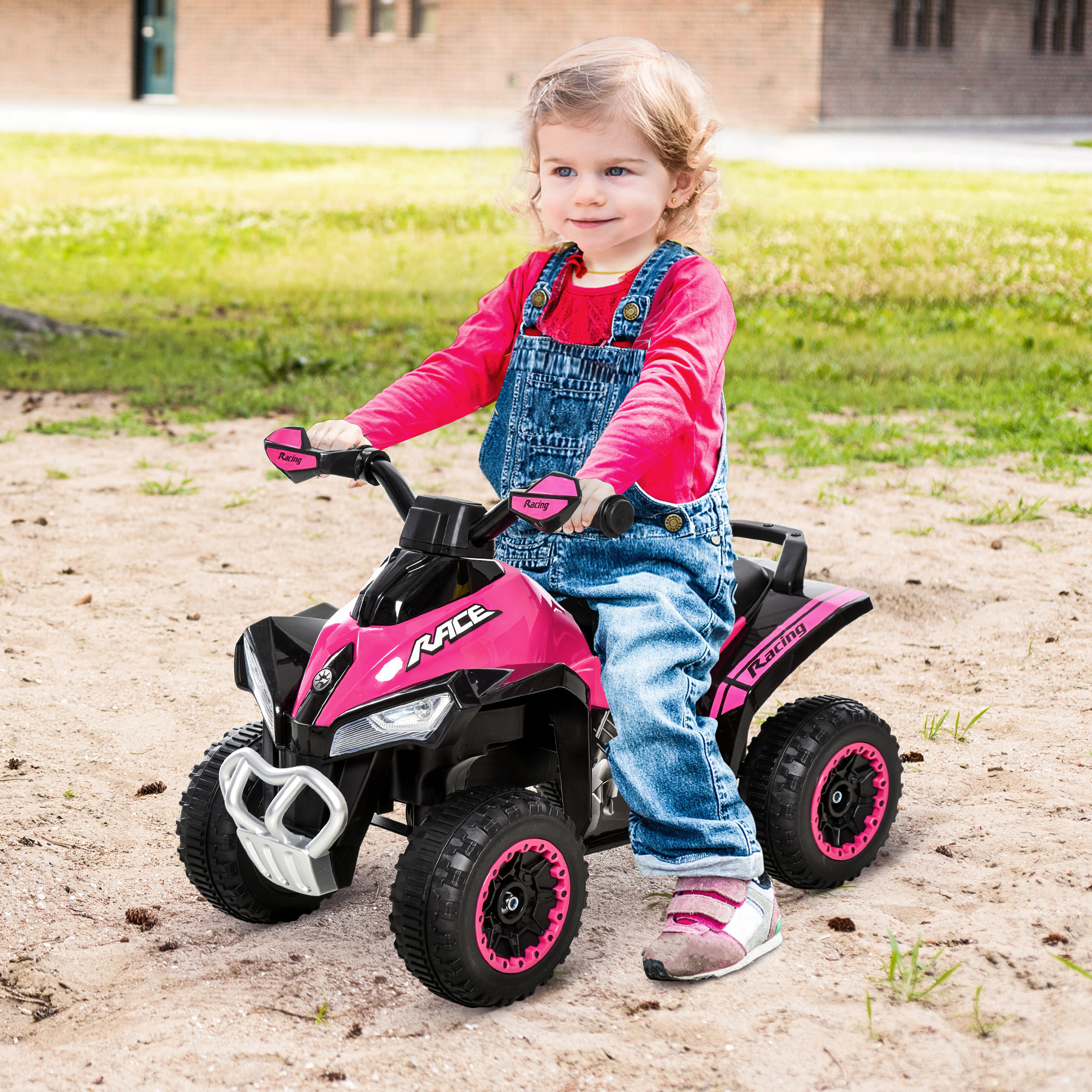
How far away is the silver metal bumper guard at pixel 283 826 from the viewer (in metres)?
2.39

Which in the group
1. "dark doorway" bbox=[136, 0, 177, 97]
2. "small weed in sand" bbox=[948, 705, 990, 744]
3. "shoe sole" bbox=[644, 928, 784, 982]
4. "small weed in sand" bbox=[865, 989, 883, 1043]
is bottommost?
"shoe sole" bbox=[644, 928, 784, 982]

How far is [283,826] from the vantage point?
2.46m

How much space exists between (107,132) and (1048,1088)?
2993 centimetres

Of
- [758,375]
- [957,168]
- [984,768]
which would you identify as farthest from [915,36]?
[984,768]

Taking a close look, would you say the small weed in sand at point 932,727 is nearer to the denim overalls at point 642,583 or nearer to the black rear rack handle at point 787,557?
the black rear rack handle at point 787,557

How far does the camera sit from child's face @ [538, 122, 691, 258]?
8.79 ft

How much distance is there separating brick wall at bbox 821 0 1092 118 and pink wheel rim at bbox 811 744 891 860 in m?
22.0

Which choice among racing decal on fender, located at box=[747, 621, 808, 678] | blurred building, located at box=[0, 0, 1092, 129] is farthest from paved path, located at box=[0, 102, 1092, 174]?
racing decal on fender, located at box=[747, 621, 808, 678]

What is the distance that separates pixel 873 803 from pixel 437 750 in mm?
1114

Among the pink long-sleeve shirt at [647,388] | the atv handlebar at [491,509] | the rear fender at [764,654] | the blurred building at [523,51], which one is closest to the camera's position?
the atv handlebar at [491,509]

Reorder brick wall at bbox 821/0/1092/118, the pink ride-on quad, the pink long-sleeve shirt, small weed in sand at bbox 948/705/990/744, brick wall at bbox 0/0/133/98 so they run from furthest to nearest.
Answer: brick wall at bbox 0/0/133/98, brick wall at bbox 821/0/1092/118, small weed in sand at bbox 948/705/990/744, the pink long-sleeve shirt, the pink ride-on quad

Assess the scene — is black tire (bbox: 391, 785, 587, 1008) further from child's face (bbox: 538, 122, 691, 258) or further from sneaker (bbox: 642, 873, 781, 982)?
child's face (bbox: 538, 122, 691, 258)

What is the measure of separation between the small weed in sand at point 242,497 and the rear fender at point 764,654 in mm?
3589

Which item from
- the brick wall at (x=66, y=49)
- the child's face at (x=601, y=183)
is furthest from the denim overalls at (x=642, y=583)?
the brick wall at (x=66, y=49)
